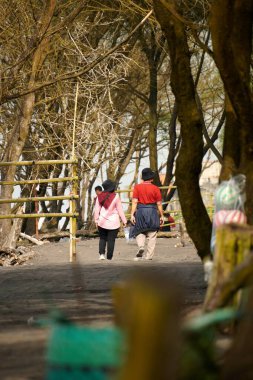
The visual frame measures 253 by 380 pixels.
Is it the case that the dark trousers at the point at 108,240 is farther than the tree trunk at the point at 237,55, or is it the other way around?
the dark trousers at the point at 108,240

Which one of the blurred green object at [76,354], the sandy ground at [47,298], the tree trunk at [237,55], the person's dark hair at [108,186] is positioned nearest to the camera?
the blurred green object at [76,354]

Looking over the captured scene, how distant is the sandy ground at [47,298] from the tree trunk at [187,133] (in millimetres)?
522

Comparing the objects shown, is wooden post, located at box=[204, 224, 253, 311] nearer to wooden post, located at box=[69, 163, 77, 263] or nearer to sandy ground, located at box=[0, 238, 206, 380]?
sandy ground, located at box=[0, 238, 206, 380]

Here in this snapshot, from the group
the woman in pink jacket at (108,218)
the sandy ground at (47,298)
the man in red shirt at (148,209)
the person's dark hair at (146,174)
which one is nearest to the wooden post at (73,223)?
the sandy ground at (47,298)

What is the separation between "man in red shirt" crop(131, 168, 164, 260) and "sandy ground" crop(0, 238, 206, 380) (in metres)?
0.58

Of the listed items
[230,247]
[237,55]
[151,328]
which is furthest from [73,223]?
[151,328]

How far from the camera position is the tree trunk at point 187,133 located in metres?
13.3

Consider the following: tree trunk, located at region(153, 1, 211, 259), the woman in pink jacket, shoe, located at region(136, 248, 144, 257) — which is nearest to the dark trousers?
the woman in pink jacket

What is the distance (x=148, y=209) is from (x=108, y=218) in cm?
97

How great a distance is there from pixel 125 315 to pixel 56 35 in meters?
27.5

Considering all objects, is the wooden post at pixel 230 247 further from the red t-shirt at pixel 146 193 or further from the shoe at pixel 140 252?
the shoe at pixel 140 252

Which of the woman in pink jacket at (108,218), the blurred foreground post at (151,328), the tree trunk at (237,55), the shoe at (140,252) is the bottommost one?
the shoe at (140,252)

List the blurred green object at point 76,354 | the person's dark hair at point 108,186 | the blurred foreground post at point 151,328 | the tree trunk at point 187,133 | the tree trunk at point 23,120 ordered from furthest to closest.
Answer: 1. the tree trunk at point 23,120
2. the person's dark hair at point 108,186
3. the tree trunk at point 187,133
4. the blurred green object at point 76,354
5. the blurred foreground post at point 151,328

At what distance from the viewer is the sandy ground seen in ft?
28.9
